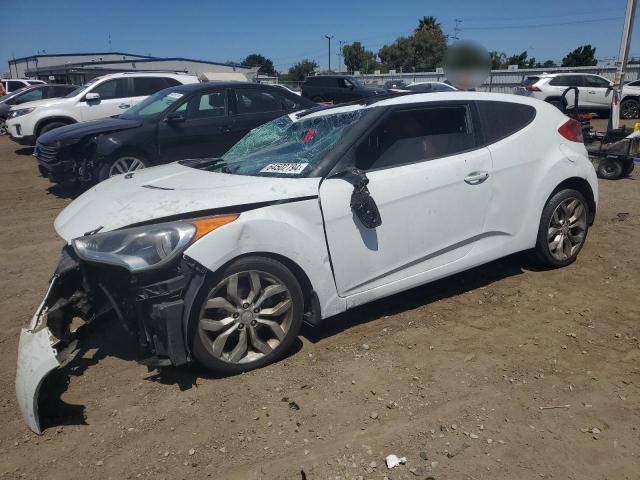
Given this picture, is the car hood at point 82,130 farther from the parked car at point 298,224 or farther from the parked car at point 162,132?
the parked car at point 298,224

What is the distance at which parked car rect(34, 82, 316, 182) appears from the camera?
7391mm

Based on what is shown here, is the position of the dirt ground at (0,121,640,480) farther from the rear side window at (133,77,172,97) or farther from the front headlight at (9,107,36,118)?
the front headlight at (9,107,36,118)

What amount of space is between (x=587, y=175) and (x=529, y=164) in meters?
0.76

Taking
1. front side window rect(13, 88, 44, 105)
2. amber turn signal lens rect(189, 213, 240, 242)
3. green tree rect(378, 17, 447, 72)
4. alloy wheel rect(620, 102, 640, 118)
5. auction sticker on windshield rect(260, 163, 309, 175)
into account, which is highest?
green tree rect(378, 17, 447, 72)

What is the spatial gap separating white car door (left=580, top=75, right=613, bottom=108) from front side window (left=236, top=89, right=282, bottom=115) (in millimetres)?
15725

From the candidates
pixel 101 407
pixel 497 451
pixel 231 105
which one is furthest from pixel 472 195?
pixel 231 105

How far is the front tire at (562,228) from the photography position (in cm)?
430

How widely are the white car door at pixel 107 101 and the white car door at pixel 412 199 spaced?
9218mm

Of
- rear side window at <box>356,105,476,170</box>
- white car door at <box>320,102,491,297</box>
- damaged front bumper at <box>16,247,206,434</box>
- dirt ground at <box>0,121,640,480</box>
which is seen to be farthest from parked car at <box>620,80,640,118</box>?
damaged front bumper at <box>16,247,206,434</box>

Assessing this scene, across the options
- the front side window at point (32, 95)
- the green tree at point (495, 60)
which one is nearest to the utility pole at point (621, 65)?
the green tree at point (495, 60)

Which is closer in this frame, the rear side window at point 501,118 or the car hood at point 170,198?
the car hood at point 170,198

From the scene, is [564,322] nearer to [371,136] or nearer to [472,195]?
[472,195]

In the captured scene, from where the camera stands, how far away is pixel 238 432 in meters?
2.67

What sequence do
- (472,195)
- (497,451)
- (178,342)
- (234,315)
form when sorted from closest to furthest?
(497,451)
(178,342)
(234,315)
(472,195)
